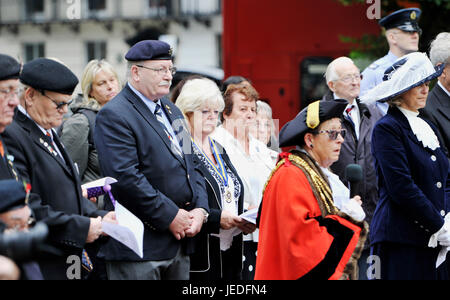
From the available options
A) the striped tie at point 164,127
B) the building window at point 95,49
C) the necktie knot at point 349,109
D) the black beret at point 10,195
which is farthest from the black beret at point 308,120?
the building window at point 95,49

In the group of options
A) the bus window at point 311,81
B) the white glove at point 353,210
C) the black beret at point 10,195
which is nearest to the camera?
the black beret at point 10,195

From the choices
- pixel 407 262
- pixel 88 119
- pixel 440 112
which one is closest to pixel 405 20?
pixel 440 112

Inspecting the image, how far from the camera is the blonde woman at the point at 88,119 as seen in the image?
6.36 m

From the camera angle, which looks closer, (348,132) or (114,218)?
(114,218)

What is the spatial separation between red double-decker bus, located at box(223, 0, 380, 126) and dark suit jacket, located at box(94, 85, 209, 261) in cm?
461

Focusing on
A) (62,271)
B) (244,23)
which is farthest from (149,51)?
(244,23)

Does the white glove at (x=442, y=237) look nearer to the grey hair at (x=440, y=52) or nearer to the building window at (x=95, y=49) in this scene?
the grey hair at (x=440, y=52)

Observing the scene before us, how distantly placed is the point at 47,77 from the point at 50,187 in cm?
67

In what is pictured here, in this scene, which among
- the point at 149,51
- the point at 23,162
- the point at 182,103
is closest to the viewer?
the point at 23,162

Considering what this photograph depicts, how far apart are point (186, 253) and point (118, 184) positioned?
732 millimetres

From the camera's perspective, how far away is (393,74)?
5461 millimetres

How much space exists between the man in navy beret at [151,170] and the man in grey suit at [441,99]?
203 cm

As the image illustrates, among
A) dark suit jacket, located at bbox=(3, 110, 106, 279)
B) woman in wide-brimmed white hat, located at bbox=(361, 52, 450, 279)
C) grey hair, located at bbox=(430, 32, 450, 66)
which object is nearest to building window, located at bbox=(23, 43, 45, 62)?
grey hair, located at bbox=(430, 32, 450, 66)
